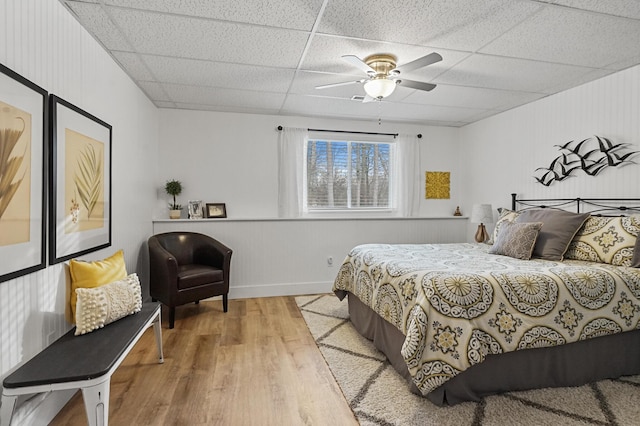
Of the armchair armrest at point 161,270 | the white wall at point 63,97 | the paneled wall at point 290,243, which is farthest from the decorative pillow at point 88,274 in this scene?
the paneled wall at point 290,243

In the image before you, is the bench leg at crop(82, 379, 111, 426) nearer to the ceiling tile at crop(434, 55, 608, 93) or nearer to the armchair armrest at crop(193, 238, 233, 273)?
the armchair armrest at crop(193, 238, 233, 273)

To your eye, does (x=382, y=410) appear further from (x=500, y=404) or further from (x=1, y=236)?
(x=1, y=236)

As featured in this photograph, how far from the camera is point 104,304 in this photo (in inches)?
77.9

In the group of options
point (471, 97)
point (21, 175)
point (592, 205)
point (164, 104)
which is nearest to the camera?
point (21, 175)

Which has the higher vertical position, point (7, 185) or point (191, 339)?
point (7, 185)

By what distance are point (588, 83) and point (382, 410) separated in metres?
3.50

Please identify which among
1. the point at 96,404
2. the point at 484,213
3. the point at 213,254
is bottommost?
the point at 96,404

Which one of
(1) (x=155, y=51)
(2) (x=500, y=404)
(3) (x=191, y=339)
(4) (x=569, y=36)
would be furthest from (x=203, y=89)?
(2) (x=500, y=404)

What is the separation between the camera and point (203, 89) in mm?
3496

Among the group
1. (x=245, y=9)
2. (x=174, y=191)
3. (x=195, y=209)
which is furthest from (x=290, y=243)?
(x=245, y=9)

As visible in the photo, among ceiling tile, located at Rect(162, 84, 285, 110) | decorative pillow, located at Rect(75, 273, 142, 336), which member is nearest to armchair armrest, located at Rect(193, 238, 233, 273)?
decorative pillow, located at Rect(75, 273, 142, 336)

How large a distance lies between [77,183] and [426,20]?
2485 mm

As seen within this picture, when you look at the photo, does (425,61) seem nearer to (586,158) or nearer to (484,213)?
(586,158)

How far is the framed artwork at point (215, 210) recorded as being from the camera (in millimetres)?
4246
